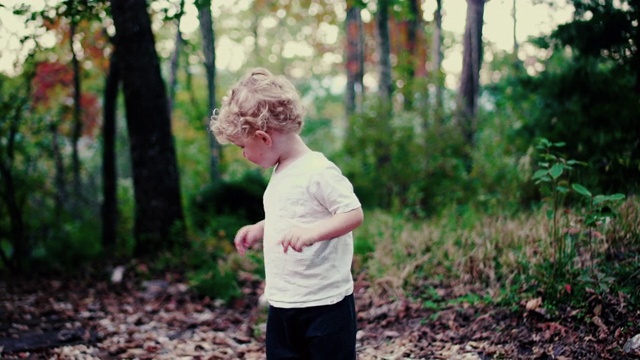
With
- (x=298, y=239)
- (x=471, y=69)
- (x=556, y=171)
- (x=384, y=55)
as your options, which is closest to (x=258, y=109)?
(x=298, y=239)

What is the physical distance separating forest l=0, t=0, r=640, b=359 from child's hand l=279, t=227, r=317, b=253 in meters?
1.75

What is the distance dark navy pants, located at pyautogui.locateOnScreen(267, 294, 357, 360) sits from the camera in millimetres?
2277

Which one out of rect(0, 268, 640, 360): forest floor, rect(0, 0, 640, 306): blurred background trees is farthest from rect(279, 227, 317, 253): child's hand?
rect(0, 0, 640, 306): blurred background trees

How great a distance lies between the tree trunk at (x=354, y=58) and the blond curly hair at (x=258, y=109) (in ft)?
40.4

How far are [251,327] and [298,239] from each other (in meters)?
2.60

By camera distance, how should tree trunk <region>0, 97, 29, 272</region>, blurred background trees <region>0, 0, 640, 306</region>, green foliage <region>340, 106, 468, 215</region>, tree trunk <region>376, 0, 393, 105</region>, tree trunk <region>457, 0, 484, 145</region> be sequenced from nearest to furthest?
1. blurred background trees <region>0, 0, 640, 306</region>
2. tree trunk <region>0, 97, 29, 272</region>
3. green foliage <region>340, 106, 468, 215</region>
4. tree trunk <region>457, 0, 484, 145</region>
5. tree trunk <region>376, 0, 393, 105</region>

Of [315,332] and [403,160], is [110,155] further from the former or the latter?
[315,332]

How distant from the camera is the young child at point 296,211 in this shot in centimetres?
225

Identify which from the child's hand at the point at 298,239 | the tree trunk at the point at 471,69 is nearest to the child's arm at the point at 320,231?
the child's hand at the point at 298,239

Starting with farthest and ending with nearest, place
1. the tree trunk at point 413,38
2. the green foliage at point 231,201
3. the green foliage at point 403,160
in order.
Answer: the tree trunk at point 413,38 < the green foliage at point 231,201 < the green foliage at point 403,160

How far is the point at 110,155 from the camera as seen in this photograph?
8.62 meters

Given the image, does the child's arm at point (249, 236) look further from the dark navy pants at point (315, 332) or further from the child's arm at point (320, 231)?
the child's arm at point (320, 231)

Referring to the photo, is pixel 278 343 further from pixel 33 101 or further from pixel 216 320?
pixel 33 101

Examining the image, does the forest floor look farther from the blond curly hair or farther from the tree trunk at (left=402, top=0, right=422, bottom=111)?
the tree trunk at (left=402, top=0, right=422, bottom=111)
